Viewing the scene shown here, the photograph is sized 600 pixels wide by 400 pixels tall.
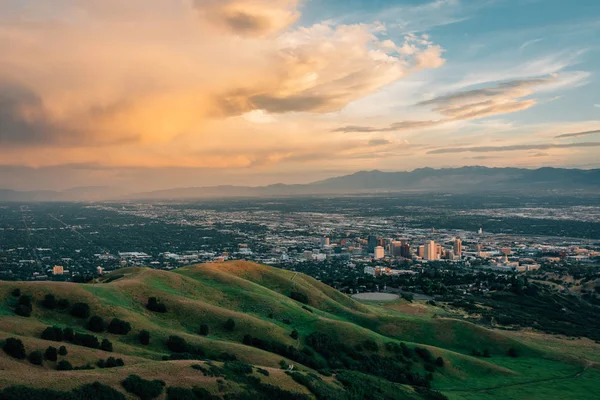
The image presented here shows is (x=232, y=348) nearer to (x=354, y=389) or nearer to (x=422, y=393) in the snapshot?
(x=354, y=389)

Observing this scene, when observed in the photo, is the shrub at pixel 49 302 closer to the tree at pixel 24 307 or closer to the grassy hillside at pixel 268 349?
the grassy hillside at pixel 268 349

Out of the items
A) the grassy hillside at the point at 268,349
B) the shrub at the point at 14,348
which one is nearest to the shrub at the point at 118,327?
the grassy hillside at the point at 268,349

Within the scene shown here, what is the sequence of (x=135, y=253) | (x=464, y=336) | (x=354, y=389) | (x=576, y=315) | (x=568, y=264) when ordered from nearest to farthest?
(x=354, y=389) → (x=464, y=336) → (x=576, y=315) → (x=568, y=264) → (x=135, y=253)

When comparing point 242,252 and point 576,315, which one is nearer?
point 576,315

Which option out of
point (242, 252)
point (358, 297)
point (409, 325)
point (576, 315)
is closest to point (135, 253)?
point (242, 252)

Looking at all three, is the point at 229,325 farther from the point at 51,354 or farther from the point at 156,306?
the point at 51,354
